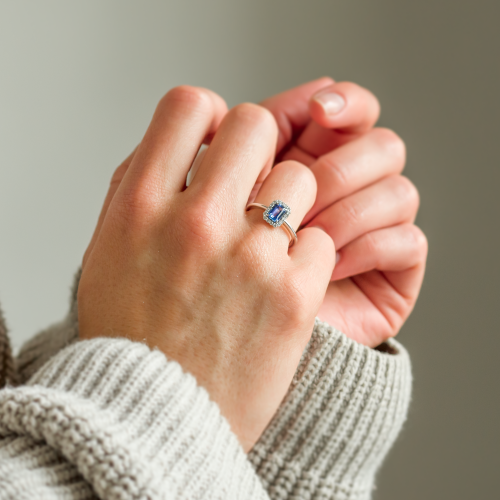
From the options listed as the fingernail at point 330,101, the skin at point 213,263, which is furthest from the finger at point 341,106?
the skin at point 213,263

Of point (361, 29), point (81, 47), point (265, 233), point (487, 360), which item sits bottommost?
point (487, 360)

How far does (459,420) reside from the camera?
0.93m

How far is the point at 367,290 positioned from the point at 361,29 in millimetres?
655

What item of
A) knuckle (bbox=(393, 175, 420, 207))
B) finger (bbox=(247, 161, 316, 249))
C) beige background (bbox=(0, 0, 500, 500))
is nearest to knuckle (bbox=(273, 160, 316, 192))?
finger (bbox=(247, 161, 316, 249))

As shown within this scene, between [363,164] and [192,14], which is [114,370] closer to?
[363,164]

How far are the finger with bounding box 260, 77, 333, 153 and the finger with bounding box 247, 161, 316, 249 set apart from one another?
0.33 meters

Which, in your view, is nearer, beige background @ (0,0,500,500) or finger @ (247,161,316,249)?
finger @ (247,161,316,249)

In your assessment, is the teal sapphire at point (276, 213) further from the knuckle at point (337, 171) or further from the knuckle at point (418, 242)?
the knuckle at point (418, 242)

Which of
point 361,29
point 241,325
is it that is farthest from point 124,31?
point 241,325

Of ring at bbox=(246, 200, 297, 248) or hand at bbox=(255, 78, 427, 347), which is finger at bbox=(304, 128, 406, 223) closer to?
hand at bbox=(255, 78, 427, 347)

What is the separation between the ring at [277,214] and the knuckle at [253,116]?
12 centimetres

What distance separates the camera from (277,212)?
2.03 feet

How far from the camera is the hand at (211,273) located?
58 cm

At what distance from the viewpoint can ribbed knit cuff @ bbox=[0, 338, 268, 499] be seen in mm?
436
